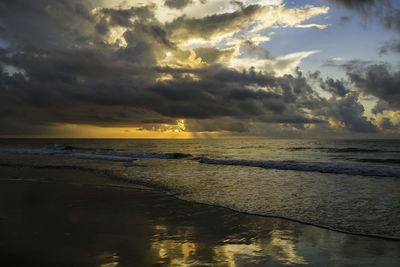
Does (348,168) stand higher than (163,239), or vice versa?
(163,239)

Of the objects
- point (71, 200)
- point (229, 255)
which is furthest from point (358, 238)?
point (71, 200)

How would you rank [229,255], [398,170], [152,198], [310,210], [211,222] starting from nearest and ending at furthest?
[229,255], [211,222], [310,210], [152,198], [398,170]

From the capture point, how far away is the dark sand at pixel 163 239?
503 cm

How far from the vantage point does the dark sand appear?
5027 millimetres

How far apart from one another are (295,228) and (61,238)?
6024 mm

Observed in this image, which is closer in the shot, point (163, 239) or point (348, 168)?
point (163, 239)

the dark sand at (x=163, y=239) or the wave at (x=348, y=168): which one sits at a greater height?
the dark sand at (x=163, y=239)

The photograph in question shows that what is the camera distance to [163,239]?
6.14 metres

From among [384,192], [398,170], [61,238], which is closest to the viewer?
[61,238]

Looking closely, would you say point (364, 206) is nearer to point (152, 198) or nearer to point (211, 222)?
point (211, 222)

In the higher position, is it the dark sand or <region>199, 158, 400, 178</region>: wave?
the dark sand

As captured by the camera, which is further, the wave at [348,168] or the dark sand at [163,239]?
the wave at [348,168]

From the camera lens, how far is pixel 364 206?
945cm

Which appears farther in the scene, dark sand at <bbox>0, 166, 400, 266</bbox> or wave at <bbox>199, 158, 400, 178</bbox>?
wave at <bbox>199, 158, 400, 178</bbox>
